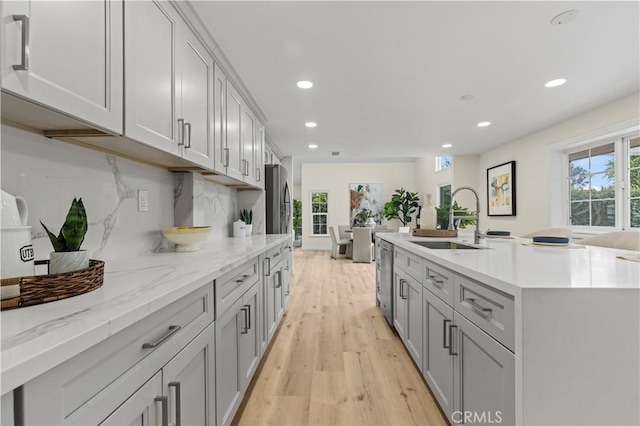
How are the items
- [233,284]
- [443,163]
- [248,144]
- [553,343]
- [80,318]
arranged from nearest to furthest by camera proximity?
1. [80,318]
2. [553,343]
3. [233,284]
4. [248,144]
5. [443,163]

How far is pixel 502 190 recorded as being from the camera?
18.4 feet

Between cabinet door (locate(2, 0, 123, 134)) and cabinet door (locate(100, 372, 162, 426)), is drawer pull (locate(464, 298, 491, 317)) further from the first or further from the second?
cabinet door (locate(2, 0, 123, 134))

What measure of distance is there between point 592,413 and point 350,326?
7.40 ft

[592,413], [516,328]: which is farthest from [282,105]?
[592,413]

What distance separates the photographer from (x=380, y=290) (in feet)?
11.3

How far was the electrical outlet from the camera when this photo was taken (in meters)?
1.76

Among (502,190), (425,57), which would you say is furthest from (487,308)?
(502,190)

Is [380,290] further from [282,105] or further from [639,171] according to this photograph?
[639,171]

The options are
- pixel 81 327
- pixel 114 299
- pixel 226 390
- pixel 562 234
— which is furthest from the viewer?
pixel 562 234

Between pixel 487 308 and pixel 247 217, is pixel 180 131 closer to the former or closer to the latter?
pixel 487 308

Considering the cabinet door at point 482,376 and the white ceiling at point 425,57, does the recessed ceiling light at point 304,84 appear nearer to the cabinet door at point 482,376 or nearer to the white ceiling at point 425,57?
the white ceiling at point 425,57

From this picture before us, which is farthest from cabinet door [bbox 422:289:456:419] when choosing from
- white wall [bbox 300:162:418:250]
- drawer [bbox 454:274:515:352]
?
white wall [bbox 300:162:418:250]

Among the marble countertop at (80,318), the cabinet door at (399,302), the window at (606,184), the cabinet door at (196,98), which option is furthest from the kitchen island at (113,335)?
the window at (606,184)

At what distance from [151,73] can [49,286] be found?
1055 millimetres
